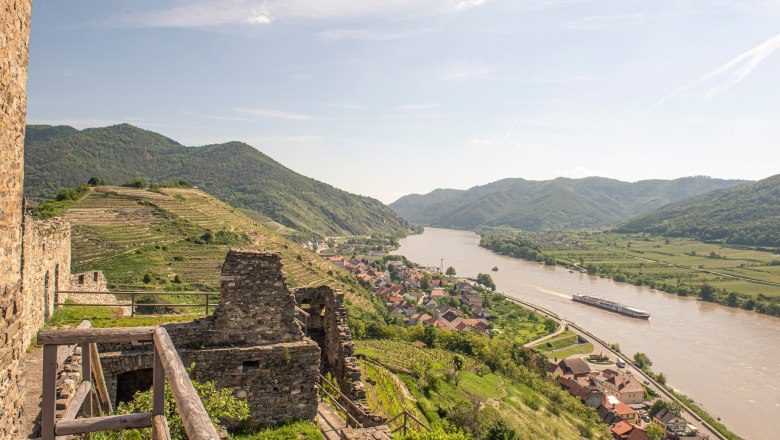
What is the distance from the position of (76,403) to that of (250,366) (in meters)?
6.08

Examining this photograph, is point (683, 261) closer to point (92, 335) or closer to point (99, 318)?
point (99, 318)

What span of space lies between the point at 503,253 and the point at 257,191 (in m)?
85.2

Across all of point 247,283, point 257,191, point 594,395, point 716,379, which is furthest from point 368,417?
point 257,191

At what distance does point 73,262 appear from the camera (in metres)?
37.1

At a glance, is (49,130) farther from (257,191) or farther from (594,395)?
(594,395)

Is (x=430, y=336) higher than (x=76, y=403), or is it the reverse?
(x=76, y=403)

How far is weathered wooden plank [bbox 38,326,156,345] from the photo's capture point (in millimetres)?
3102

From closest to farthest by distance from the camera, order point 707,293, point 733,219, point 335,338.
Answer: point 335,338 < point 707,293 < point 733,219

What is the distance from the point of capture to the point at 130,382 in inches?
379

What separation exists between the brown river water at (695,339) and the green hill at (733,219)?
228 ft

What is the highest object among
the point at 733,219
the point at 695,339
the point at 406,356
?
the point at 733,219

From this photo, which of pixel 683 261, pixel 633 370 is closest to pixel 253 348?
pixel 633 370

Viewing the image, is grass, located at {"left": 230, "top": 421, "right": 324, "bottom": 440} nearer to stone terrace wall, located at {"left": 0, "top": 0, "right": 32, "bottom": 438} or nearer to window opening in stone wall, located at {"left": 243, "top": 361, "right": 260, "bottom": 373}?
window opening in stone wall, located at {"left": 243, "top": 361, "right": 260, "bottom": 373}

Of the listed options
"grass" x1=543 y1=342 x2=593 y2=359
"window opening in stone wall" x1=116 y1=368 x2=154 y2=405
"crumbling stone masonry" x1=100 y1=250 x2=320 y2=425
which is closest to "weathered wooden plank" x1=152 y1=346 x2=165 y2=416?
"crumbling stone masonry" x1=100 y1=250 x2=320 y2=425
